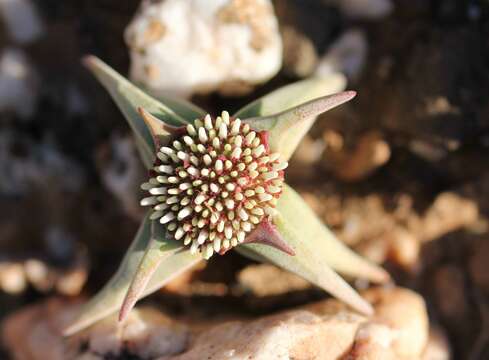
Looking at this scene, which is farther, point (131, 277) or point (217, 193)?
point (131, 277)

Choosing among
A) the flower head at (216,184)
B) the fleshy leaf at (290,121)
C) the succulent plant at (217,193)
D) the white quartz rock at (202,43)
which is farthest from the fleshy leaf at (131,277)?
the white quartz rock at (202,43)

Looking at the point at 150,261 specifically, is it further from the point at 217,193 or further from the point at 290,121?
the point at 290,121

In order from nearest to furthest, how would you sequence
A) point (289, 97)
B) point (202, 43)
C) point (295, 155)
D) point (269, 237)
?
point (269, 237)
point (289, 97)
point (202, 43)
point (295, 155)

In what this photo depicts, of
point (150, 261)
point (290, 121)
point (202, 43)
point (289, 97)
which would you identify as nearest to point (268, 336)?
point (150, 261)

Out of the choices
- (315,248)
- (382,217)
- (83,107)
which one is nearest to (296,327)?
(315,248)

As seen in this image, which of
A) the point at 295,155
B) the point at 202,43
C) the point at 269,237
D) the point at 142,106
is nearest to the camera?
the point at 269,237

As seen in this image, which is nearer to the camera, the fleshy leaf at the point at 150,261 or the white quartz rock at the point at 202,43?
the fleshy leaf at the point at 150,261

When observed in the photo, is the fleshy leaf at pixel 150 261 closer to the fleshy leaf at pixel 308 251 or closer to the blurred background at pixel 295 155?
the fleshy leaf at pixel 308 251
